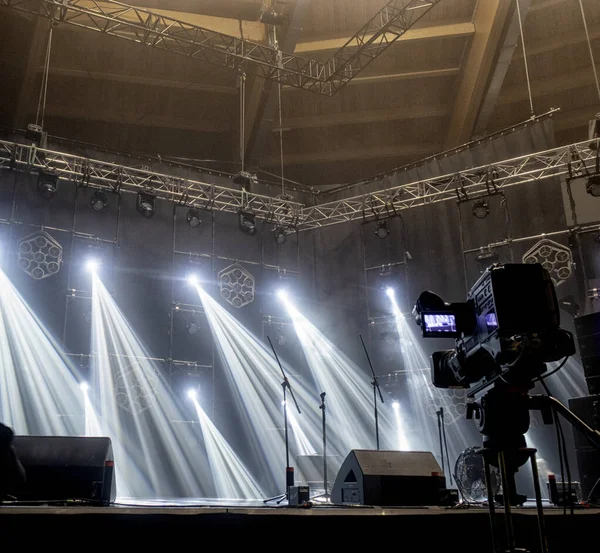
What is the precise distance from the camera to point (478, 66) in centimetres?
966

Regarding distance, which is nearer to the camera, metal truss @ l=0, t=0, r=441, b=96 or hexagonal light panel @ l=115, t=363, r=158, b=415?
metal truss @ l=0, t=0, r=441, b=96

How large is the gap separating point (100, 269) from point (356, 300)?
4287 millimetres

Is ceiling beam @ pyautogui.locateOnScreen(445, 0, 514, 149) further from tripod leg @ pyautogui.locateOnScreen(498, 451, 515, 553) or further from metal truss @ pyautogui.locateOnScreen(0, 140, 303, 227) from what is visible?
tripod leg @ pyautogui.locateOnScreen(498, 451, 515, 553)

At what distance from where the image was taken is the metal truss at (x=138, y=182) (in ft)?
25.5

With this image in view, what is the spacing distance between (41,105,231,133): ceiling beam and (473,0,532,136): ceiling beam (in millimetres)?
4801

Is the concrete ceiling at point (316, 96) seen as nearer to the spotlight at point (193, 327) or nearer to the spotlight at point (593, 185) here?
the spotlight at point (593, 185)

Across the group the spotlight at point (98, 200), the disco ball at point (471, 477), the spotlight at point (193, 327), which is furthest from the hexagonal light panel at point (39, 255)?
the disco ball at point (471, 477)

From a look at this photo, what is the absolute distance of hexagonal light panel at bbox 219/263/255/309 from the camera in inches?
373

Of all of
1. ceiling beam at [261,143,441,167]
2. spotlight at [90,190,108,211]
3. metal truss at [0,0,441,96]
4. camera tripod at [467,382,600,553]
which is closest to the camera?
camera tripod at [467,382,600,553]

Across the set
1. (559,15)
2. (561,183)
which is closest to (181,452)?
(561,183)

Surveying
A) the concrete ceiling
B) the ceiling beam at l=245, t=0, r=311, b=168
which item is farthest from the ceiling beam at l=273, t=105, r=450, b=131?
the ceiling beam at l=245, t=0, r=311, b=168

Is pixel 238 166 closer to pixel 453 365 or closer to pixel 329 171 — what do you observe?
pixel 329 171

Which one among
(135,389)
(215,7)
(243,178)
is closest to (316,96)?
(215,7)

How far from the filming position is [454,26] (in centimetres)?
966
